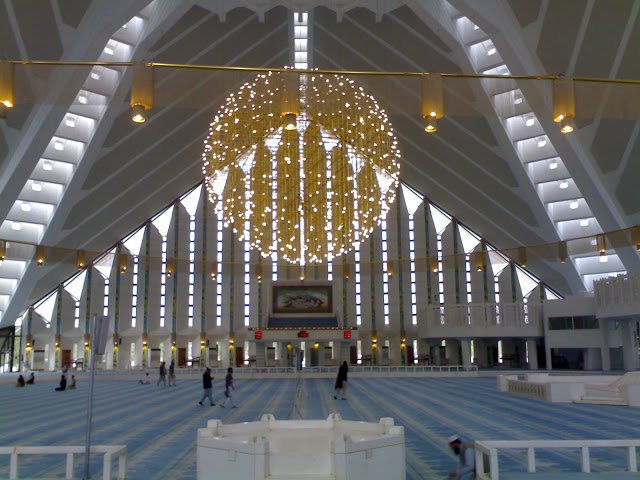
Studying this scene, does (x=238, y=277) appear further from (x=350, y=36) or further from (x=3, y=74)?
(x=3, y=74)

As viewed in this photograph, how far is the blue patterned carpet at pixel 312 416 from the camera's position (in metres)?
9.53

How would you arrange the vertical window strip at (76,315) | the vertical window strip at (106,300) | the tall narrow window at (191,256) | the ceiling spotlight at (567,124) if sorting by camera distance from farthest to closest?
the tall narrow window at (191,256)
the vertical window strip at (106,300)
the vertical window strip at (76,315)
the ceiling spotlight at (567,124)

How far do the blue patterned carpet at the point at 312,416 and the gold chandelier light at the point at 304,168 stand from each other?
4.26 metres

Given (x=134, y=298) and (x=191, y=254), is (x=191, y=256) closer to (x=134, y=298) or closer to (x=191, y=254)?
(x=191, y=254)

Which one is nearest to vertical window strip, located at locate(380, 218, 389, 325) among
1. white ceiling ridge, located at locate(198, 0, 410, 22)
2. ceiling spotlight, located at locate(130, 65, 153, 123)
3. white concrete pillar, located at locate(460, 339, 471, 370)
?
white concrete pillar, located at locate(460, 339, 471, 370)

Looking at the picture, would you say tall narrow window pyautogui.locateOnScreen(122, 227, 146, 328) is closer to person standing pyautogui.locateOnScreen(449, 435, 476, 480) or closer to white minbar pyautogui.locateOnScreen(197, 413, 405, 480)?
white minbar pyautogui.locateOnScreen(197, 413, 405, 480)

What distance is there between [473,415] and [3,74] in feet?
39.8

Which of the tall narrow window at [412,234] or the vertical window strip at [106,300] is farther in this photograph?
the tall narrow window at [412,234]

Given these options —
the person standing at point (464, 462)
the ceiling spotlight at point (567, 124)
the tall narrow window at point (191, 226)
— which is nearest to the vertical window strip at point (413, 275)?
the tall narrow window at point (191, 226)

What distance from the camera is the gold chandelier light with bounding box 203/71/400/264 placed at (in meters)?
14.4

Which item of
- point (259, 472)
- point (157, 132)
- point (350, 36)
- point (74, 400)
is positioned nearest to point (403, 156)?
point (350, 36)

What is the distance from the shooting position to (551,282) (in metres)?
42.2

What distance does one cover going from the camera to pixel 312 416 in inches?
596

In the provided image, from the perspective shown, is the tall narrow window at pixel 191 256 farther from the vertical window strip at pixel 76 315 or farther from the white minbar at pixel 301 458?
the white minbar at pixel 301 458
